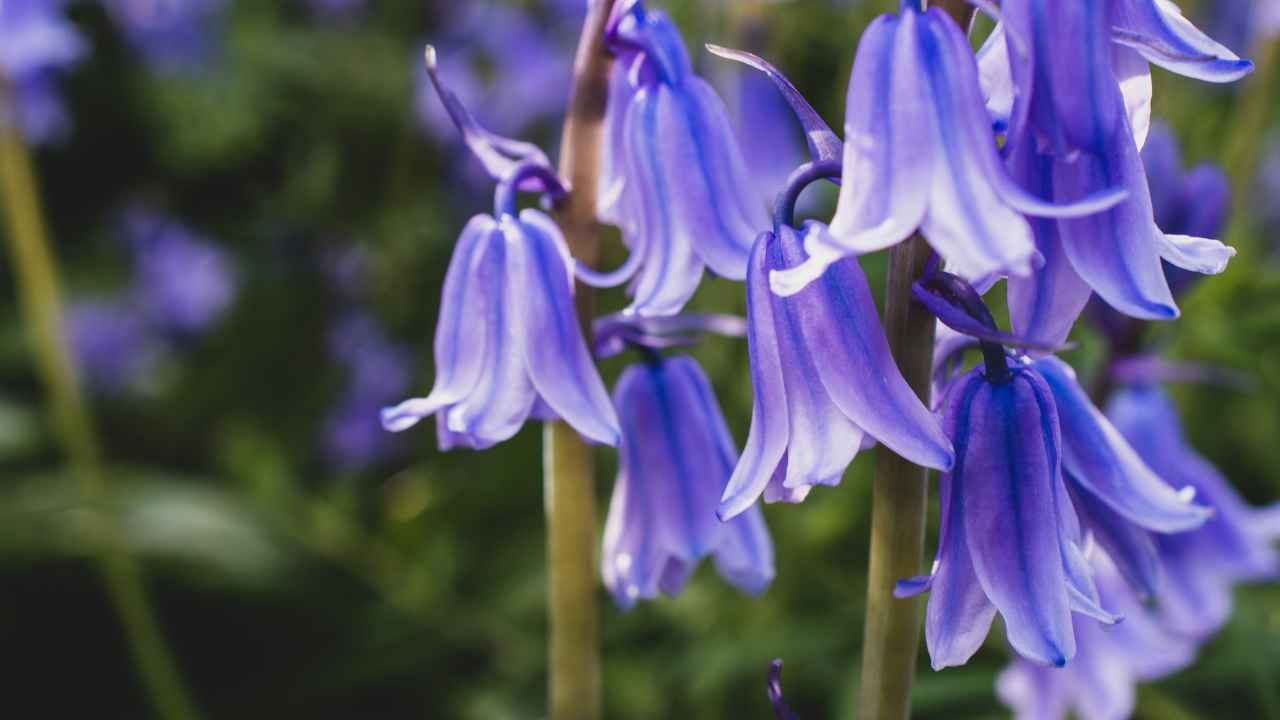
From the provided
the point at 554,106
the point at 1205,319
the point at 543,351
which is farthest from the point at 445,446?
the point at 554,106

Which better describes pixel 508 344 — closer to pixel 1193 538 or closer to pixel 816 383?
pixel 816 383

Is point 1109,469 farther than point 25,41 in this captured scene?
No

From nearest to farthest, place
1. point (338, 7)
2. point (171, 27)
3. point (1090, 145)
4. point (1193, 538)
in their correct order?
point (1090, 145) < point (1193, 538) < point (171, 27) < point (338, 7)

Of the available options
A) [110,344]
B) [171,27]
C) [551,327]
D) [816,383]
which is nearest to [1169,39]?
[816,383]

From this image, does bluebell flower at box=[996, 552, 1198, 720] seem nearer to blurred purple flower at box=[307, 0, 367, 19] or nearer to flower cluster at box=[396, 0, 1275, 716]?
flower cluster at box=[396, 0, 1275, 716]

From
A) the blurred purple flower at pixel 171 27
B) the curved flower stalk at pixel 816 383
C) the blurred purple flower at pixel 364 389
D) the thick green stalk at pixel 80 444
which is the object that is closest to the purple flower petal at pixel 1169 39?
the curved flower stalk at pixel 816 383

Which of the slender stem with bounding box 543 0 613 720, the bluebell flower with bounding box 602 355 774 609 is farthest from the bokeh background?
the slender stem with bounding box 543 0 613 720

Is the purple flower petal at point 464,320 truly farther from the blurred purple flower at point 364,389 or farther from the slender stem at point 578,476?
the blurred purple flower at point 364,389

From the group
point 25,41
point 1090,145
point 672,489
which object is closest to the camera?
point 1090,145
